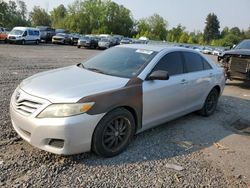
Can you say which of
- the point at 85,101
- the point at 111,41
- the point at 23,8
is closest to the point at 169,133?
the point at 85,101

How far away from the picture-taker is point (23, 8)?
96438 millimetres

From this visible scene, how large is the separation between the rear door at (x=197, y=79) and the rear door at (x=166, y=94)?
209mm

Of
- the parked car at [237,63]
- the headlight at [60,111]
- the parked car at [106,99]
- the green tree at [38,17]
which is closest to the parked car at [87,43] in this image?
the parked car at [237,63]

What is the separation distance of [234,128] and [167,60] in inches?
87.6

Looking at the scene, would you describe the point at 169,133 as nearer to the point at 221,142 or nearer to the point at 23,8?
the point at 221,142

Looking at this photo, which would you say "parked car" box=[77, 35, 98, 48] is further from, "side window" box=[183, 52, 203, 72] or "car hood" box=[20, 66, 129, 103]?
"car hood" box=[20, 66, 129, 103]

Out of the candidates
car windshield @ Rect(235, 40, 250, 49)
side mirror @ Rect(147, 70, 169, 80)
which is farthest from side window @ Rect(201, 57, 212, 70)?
car windshield @ Rect(235, 40, 250, 49)

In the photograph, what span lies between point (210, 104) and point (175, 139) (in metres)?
2.03

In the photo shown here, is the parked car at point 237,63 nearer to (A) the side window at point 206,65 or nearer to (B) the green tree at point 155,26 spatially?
(A) the side window at point 206,65

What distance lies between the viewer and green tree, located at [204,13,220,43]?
390ft

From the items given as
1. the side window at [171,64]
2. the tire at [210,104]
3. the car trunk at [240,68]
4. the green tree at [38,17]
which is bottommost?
the tire at [210,104]

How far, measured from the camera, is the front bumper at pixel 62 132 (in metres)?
3.63

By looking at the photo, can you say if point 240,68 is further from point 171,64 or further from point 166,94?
point 166,94

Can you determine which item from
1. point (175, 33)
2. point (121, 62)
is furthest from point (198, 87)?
point (175, 33)
